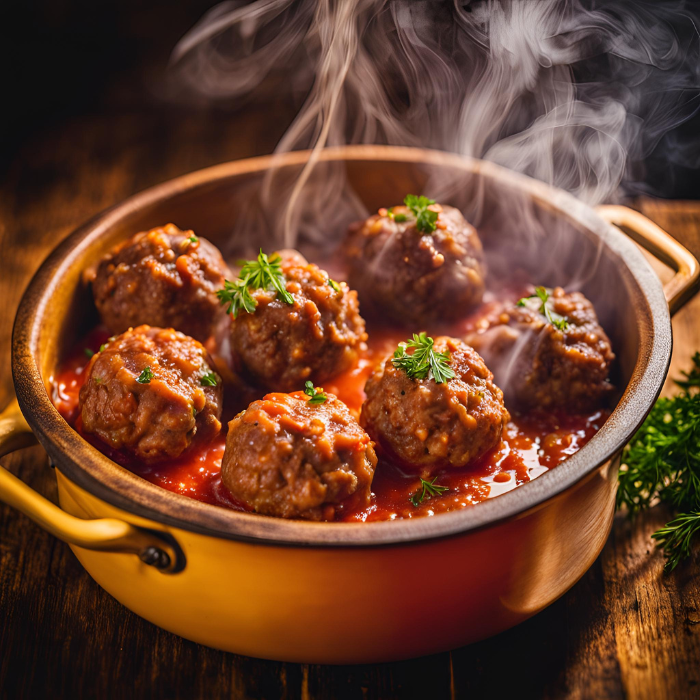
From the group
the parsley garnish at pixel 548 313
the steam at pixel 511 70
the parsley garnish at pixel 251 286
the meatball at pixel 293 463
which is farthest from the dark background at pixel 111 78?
the meatball at pixel 293 463

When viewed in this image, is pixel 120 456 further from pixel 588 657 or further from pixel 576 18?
pixel 576 18

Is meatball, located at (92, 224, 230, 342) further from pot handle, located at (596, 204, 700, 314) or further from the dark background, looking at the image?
the dark background

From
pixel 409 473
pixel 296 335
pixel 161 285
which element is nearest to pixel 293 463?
pixel 409 473

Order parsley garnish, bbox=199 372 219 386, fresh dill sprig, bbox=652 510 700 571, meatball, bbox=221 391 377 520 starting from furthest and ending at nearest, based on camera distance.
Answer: fresh dill sprig, bbox=652 510 700 571 < parsley garnish, bbox=199 372 219 386 < meatball, bbox=221 391 377 520

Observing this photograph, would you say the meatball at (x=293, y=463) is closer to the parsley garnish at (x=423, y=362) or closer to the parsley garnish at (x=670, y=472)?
the parsley garnish at (x=423, y=362)

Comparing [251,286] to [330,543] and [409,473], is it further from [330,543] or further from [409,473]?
[330,543]

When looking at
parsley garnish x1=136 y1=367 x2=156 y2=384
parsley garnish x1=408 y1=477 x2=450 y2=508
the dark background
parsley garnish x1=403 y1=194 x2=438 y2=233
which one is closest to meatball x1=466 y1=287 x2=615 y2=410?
parsley garnish x1=403 y1=194 x2=438 y2=233

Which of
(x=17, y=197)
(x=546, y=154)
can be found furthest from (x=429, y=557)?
(x=17, y=197)
